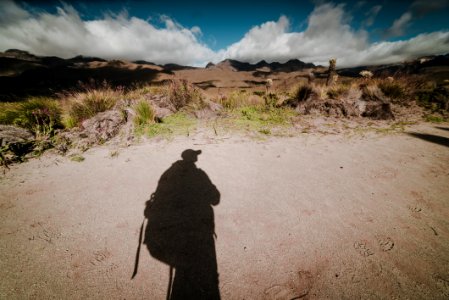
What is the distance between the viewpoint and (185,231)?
2.57 meters

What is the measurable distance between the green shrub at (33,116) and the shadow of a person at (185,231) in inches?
198

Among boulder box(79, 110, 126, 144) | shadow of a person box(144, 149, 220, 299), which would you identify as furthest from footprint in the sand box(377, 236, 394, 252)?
boulder box(79, 110, 126, 144)

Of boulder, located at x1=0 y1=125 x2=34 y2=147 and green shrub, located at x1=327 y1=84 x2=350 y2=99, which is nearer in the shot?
boulder, located at x1=0 y1=125 x2=34 y2=147

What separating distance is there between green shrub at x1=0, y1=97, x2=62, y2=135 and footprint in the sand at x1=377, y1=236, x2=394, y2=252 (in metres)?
8.16

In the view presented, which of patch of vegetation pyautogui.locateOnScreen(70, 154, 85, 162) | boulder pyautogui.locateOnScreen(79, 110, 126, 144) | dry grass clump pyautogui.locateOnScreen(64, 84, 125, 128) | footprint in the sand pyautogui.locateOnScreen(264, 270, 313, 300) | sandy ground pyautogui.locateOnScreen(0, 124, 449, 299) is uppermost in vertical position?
dry grass clump pyautogui.locateOnScreen(64, 84, 125, 128)

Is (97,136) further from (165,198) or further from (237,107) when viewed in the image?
(237,107)

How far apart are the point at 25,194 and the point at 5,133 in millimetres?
2773

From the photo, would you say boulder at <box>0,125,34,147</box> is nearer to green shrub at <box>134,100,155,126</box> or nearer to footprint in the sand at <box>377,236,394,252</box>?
green shrub at <box>134,100,155,126</box>

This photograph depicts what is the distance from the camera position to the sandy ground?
1944 mm

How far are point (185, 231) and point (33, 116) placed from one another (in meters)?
7.01

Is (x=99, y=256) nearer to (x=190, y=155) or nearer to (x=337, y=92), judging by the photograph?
(x=190, y=155)

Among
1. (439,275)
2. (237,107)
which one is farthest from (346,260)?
(237,107)

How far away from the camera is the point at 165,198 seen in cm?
322

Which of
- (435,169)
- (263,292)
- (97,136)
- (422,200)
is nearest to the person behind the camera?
(263,292)
